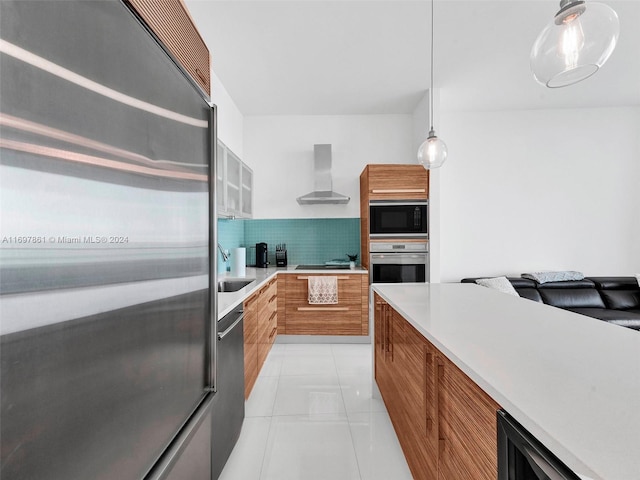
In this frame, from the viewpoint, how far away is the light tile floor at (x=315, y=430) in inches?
67.2

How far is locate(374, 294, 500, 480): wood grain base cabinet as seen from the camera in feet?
2.88

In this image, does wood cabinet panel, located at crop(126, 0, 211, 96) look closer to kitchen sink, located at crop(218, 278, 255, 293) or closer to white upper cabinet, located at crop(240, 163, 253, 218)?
kitchen sink, located at crop(218, 278, 255, 293)

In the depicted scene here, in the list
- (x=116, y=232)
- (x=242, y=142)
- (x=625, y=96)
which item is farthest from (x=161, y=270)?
(x=625, y=96)

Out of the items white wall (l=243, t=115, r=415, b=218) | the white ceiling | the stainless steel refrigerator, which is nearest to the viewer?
the stainless steel refrigerator

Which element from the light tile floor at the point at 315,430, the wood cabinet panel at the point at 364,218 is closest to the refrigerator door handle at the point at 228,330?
the light tile floor at the point at 315,430

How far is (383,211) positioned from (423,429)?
270cm

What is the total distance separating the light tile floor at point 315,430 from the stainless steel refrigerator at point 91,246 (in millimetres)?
921

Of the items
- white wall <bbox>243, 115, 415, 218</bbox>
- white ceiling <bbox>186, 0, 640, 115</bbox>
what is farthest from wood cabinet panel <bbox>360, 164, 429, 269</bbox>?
white ceiling <bbox>186, 0, 640, 115</bbox>

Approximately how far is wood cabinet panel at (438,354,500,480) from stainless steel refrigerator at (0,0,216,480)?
34.7 inches

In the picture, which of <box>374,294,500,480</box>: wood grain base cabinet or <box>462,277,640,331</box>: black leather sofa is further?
<box>462,277,640,331</box>: black leather sofa

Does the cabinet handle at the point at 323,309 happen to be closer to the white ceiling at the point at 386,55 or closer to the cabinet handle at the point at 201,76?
the white ceiling at the point at 386,55

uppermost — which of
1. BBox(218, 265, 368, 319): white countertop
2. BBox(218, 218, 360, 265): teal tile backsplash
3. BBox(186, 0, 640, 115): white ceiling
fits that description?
BBox(186, 0, 640, 115): white ceiling

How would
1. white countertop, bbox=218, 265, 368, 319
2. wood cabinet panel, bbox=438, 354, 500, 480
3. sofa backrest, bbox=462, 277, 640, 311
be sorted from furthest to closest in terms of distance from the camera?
sofa backrest, bbox=462, 277, 640, 311 < white countertop, bbox=218, 265, 368, 319 < wood cabinet panel, bbox=438, 354, 500, 480

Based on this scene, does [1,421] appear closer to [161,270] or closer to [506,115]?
[161,270]
